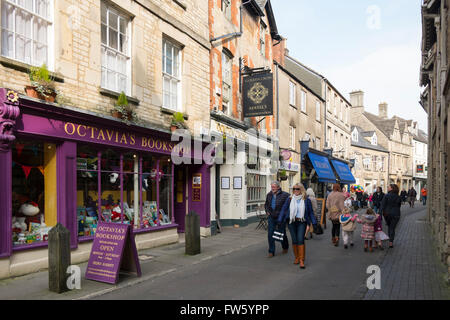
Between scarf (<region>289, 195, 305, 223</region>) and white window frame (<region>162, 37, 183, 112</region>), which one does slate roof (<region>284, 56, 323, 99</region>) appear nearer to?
white window frame (<region>162, 37, 183, 112</region>)

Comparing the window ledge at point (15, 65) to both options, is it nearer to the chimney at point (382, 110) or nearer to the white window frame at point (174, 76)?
the white window frame at point (174, 76)

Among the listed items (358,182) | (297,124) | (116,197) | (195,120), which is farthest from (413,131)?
(116,197)

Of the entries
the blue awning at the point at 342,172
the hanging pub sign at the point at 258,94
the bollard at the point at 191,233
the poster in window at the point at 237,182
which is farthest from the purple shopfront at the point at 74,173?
the blue awning at the point at 342,172

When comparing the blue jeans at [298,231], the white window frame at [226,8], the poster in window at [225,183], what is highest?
the white window frame at [226,8]

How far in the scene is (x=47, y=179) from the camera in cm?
753

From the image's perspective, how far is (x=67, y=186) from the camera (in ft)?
25.1

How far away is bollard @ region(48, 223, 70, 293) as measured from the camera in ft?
18.6

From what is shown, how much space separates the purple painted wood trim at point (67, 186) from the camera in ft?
24.8

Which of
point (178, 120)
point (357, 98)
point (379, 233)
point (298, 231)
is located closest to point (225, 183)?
point (178, 120)

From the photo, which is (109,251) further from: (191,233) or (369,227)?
(369,227)

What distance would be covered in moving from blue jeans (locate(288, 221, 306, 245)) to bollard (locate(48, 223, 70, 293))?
Answer: 15.1 feet

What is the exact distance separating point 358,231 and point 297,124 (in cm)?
943

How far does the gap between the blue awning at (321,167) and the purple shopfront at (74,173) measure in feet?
45.9
